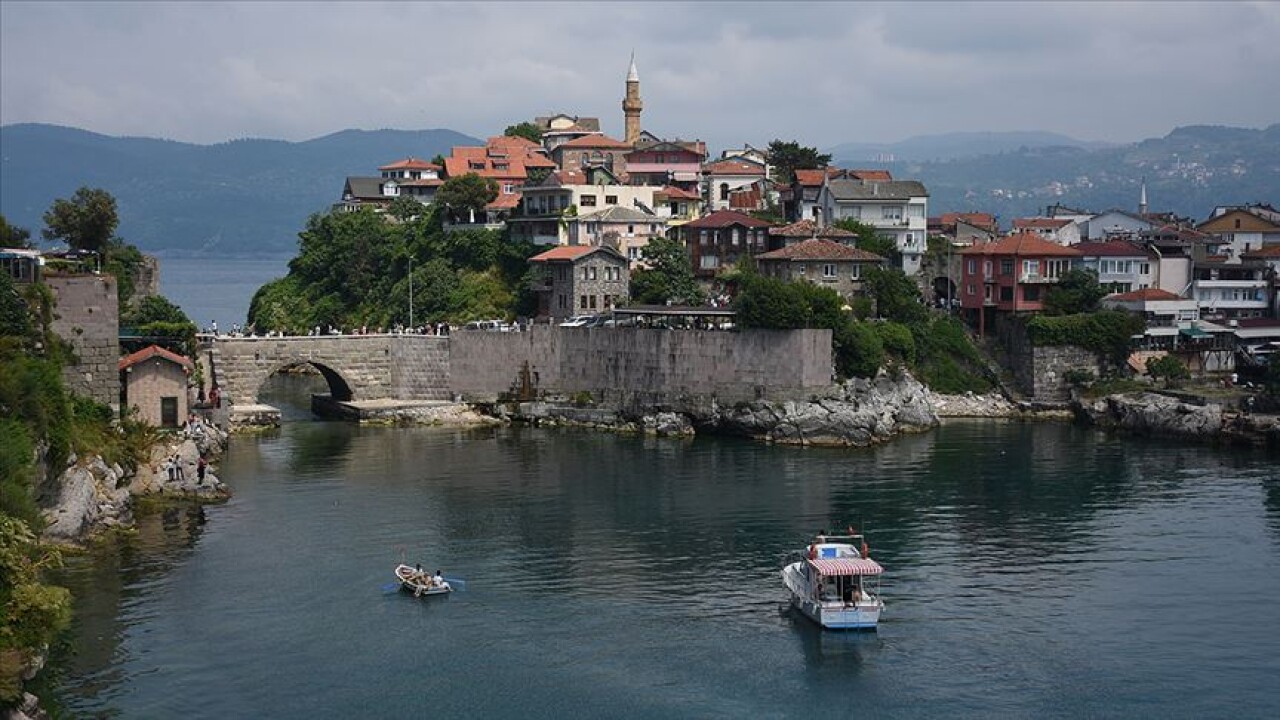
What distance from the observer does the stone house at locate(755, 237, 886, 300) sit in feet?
242

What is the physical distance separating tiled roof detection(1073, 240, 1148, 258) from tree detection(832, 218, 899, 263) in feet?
32.0

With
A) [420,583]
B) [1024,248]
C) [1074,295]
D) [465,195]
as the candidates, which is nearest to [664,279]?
[465,195]

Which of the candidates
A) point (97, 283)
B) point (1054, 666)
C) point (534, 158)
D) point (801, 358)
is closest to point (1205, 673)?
point (1054, 666)

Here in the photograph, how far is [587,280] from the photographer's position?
7700 centimetres

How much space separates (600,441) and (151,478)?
2047 centimetres

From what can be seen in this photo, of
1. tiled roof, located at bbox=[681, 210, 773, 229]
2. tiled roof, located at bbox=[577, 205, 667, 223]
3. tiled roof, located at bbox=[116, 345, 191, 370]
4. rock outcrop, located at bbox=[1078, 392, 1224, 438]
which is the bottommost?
rock outcrop, located at bbox=[1078, 392, 1224, 438]

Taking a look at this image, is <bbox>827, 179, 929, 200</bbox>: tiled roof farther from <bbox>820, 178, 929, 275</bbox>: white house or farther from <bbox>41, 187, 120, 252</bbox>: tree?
<bbox>41, 187, 120, 252</bbox>: tree

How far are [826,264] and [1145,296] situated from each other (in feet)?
53.1

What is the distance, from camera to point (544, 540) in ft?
151

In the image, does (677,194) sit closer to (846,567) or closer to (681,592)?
(681,592)

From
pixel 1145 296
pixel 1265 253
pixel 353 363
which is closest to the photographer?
pixel 353 363

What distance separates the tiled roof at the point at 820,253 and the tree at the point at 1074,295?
900 cm

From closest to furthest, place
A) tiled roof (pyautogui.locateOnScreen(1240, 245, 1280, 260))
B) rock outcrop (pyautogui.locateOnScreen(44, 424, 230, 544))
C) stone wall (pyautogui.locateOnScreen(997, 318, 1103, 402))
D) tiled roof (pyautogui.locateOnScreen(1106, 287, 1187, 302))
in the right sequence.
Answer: rock outcrop (pyautogui.locateOnScreen(44, 424, 230, 544)) → stone wall (pyautogui.locateOnScreen(997, 318, 1103, 402)) → tiled roof (pyautogui.locateOnScreen(1106, 287, 1187, 302)) → tiled roof (pyautogui.locateOnScreen(1240, 245, 1280, 260))

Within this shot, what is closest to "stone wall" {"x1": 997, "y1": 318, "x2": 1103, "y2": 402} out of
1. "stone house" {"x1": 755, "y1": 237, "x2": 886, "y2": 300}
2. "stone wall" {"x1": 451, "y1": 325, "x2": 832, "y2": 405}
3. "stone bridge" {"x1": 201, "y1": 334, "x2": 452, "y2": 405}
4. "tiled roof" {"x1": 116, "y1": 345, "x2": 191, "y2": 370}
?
"stone house" {"x1": 755, "y1": 237, "x2": 886, "y2": 300}
